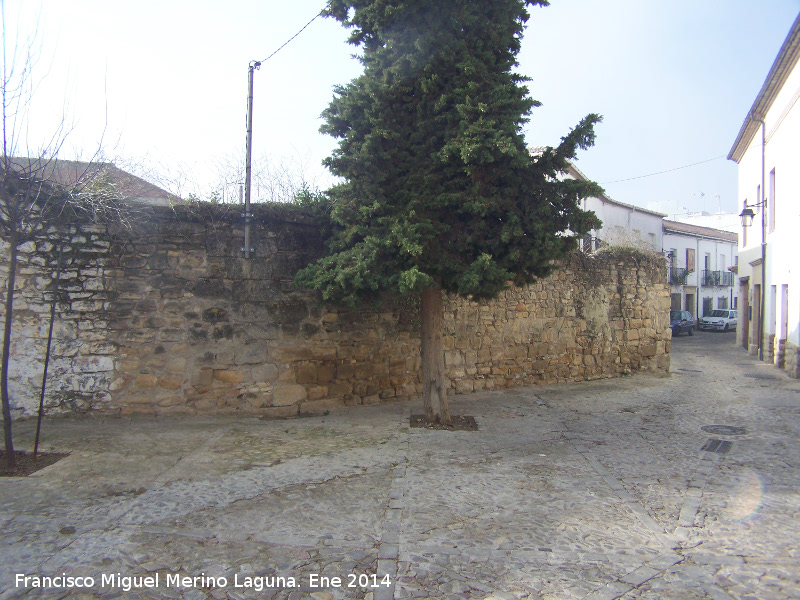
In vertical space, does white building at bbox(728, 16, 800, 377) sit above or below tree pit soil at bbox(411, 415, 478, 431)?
above

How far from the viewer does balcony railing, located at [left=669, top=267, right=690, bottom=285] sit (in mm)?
31172

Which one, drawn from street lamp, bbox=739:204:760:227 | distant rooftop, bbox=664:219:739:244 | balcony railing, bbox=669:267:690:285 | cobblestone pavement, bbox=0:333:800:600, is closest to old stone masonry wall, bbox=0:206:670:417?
cobblestone pavement, bbox=0:333:800:600

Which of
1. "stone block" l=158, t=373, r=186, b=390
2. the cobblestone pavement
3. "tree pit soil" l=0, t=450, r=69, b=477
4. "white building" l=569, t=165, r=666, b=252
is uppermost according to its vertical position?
"white building" l=569, t=165, r=666, b=252

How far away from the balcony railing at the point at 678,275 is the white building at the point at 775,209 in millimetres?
12762

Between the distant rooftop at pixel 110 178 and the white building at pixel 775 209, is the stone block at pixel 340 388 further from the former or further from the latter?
the white building at pixel 775 209

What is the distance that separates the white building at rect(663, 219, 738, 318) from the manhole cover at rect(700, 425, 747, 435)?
84.1 feet

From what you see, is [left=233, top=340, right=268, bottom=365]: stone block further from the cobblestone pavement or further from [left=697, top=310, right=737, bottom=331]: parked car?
[left=697, top=310, right=737, bottom=331]: parked car

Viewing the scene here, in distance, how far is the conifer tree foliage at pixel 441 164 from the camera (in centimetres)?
626

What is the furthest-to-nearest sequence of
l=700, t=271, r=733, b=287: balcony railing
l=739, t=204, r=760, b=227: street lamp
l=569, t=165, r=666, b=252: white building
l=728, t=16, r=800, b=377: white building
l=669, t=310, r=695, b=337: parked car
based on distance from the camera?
l=700, t=271, r=733, b=287: balcony railing < l=669, t=310, r=695, b=337: parked car < l=569, t=165, r=666, b=252: white building < l=739, t=204, r=760, b=227: street lamp < l=728, t=16, r=800, b=377: white building

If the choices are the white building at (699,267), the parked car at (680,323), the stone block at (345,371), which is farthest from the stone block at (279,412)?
the white building at (699,267)

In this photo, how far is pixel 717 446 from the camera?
21.0 feet

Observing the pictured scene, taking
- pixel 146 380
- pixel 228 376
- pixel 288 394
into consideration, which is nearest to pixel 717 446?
pixel 288 394

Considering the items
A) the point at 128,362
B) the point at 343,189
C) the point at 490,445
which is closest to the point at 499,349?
the point at 490,445

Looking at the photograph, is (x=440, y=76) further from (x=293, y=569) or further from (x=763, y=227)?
(x=763, y=227)
